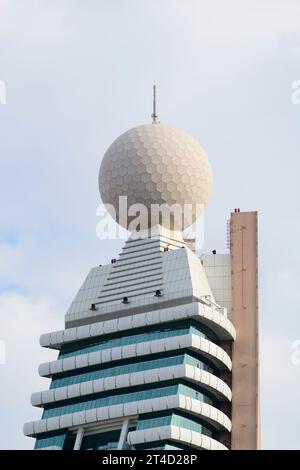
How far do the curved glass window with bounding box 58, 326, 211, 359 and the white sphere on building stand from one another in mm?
13190

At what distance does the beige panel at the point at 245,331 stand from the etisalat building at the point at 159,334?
0.34 ft

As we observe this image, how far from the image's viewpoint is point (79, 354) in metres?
147

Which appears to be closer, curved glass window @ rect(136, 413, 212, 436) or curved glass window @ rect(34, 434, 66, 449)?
curved glass window @ rect(136, 413, 212, 436)

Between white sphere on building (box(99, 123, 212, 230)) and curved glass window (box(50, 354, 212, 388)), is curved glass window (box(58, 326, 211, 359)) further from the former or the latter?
white sphere on building (box(99, 123, 212, 230))

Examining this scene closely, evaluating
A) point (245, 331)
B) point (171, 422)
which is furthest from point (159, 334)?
point (171, 422)

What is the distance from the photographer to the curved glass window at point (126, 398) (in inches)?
5443

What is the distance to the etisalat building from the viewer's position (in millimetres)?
139000

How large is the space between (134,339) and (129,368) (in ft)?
10.7

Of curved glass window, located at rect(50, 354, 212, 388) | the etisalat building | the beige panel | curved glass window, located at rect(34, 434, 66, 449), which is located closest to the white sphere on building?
the etisalat building

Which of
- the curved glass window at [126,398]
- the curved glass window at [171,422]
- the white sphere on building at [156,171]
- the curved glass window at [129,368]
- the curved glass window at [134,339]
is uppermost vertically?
the white sphere on building at [156,171]

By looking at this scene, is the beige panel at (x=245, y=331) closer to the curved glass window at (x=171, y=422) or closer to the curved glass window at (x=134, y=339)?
the curved glass window at (x=134, y=339)

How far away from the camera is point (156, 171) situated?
14988cm

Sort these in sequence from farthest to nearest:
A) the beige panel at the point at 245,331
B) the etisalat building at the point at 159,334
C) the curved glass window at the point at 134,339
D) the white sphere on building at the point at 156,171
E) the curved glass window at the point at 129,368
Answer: the white sphere on building at the point at 156,171 < the beige panel at the point at 245,331 < the curved glass window at the point at 134,339 < the curved glass window at the point at 129,368 < the etisalat building at the point at 159,334

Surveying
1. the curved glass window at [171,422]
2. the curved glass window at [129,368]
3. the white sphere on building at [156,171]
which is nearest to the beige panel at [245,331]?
the curved glass window at [129,368]
